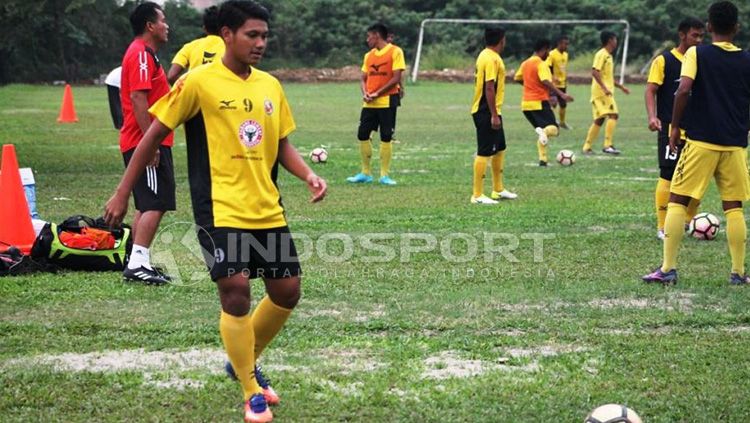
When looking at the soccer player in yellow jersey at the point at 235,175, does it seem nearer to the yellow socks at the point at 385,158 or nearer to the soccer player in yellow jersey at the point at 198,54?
the soccer player in yellow jersey at the point at 198,54

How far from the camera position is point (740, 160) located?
810 centimetres

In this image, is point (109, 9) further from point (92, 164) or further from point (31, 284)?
point (31, 284)

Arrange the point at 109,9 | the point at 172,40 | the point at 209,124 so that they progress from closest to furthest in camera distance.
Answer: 1. the point at 209,124
2. the point at 109,9
3. the point at 172,40

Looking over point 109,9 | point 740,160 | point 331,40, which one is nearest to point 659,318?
point 740,160

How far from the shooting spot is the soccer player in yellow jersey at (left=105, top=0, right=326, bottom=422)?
514 cm

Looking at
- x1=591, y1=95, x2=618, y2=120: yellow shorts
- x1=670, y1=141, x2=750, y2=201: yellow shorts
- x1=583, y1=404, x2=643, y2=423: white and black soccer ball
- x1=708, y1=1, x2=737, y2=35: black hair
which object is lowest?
x1=591, y1=95, x2=618, y2=120: yellow shorts

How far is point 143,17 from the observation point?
833cm

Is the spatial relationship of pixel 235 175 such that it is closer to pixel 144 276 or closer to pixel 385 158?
pixel 144 276

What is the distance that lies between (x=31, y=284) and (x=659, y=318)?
13.9ft

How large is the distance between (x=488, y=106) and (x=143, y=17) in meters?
5.25

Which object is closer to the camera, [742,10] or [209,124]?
[209,124]

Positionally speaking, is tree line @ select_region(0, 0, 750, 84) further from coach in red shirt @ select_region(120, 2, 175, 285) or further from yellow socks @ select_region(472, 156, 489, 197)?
coach in red shirt @ select_region(120, 2, 175, 285)

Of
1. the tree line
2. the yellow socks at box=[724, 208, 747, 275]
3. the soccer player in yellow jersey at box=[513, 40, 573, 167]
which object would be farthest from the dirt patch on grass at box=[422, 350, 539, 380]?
the tree line

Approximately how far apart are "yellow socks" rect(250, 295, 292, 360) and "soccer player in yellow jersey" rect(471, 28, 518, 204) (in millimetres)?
7337
